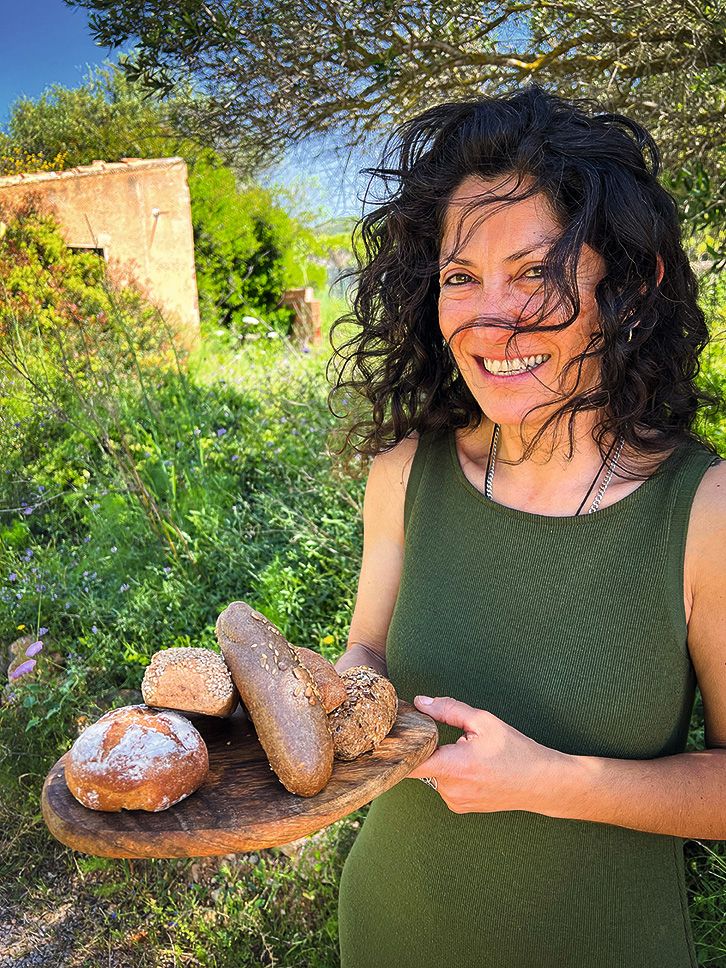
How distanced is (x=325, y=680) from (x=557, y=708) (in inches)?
16.0

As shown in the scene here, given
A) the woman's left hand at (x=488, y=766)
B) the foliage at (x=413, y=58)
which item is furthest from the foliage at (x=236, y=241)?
the woman's left hand at (x=488, y=766)

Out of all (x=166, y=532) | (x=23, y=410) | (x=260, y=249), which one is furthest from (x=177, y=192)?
(x=166, y=532)

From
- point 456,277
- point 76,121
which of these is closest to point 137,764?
point 456,277

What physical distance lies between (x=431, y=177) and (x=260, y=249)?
1418 centimetres

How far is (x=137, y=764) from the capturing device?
118 cm

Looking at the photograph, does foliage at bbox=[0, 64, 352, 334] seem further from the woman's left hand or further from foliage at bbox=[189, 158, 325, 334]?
the woman's left hand

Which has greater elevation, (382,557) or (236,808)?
(382,557)

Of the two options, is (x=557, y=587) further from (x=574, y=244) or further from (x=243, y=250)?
(x=243, y=250)

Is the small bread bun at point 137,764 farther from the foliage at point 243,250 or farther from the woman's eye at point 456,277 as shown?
the foliage at point 243,250

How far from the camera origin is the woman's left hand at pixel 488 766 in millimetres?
→ 1256

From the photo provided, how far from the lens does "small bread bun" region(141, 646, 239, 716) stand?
1.35 m

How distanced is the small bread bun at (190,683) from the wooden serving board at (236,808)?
8 cm

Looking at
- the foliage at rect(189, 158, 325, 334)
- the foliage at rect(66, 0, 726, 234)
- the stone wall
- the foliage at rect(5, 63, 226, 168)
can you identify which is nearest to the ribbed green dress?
the foliage at rect(66, 0, 726, 234)

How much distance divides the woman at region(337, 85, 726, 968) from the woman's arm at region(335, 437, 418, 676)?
0.11 m
